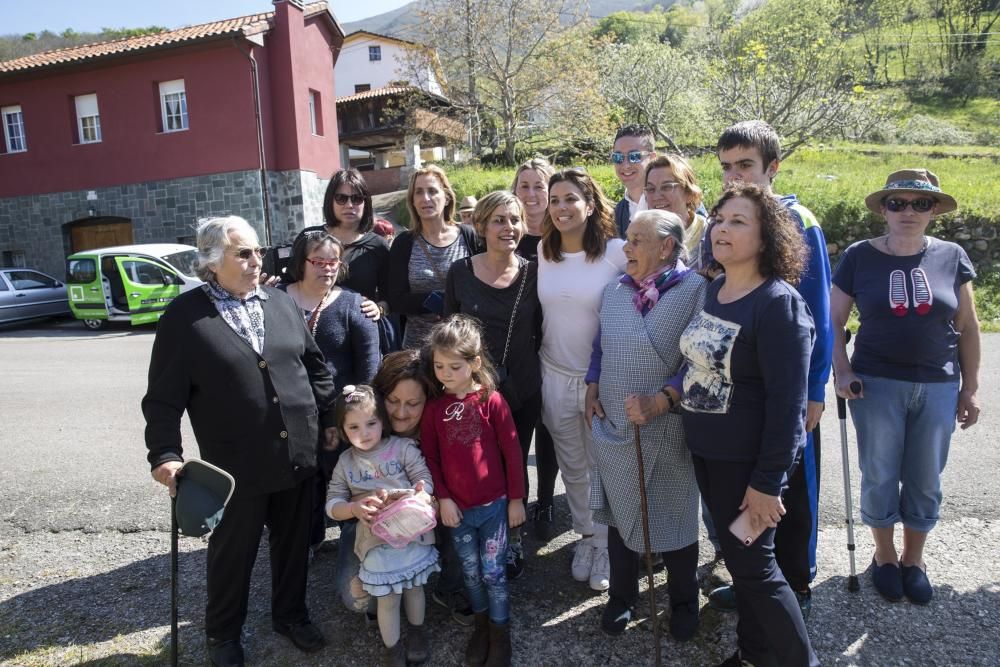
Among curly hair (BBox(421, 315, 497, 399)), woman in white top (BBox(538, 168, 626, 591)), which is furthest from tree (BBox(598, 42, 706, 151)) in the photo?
curly hair (BBox(421, 315, 497, 399))

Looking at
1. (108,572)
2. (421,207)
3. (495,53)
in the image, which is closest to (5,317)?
(108,572)

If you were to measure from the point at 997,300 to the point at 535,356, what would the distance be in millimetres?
11822

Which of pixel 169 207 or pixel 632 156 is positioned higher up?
pixel 169 207

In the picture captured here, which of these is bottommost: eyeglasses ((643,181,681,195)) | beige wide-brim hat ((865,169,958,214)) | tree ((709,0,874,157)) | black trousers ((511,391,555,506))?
black trousers ((511,391,555,506))

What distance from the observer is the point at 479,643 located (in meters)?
2.73

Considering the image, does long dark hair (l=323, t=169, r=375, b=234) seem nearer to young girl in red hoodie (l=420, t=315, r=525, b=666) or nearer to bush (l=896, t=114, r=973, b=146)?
young girl in red hoodie (l=420, t=315, r=525, b=666)

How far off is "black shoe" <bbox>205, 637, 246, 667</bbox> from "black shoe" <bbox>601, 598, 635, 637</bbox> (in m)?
1.55

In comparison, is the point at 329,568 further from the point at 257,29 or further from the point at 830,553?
the point at 257,29

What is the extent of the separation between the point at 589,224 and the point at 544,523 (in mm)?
1755

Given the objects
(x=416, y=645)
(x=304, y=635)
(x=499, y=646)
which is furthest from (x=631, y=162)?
(x=304, y=635)

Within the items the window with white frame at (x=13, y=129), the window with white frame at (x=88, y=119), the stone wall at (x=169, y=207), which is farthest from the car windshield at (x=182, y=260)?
the window with white frame at (x=13, y=129)

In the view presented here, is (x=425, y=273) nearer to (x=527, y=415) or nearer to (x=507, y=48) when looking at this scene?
(x=527, y=415)

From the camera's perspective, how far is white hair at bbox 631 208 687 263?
8.85 ft

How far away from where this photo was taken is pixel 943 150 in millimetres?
27641
